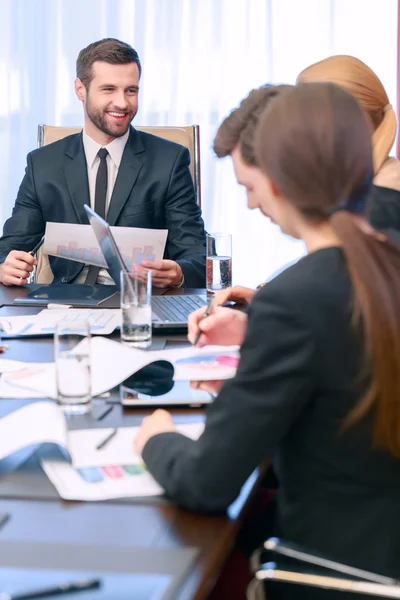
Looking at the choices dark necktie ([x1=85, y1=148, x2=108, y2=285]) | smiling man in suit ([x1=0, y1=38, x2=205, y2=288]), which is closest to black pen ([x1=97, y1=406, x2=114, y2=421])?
smiling man in suit ([x1=0, y1=38, x2=205, y2=288])

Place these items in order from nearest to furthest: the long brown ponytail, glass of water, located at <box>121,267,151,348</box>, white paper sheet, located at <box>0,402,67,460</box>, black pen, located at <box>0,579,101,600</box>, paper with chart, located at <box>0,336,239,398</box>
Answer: black pen, located at <box>0,579,101,600</box>
the long brown ponytail
white paper sheet, located at <box>0,402,67,460</box>
paper with chart, located at <box>0,336,239,398</box>
glass of water, located at <box>121,267,151,348</box>

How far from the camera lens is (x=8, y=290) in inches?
90.0

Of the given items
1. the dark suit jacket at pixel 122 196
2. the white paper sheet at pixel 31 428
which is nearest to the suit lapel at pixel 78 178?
the dark suit jacket at pixel 122 196

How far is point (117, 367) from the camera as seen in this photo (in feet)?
4.73

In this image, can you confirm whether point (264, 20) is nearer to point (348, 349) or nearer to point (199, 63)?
point (199, 63)

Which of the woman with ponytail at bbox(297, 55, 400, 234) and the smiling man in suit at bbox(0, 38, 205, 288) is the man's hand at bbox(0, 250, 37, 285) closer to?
the smiling man in suit at bbox(0, 38, 205, 288)

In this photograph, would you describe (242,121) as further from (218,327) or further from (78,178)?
(78,178)

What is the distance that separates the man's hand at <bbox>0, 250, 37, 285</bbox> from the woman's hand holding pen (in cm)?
89

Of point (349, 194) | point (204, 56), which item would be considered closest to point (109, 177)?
point (204, 56)

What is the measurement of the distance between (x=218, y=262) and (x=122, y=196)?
0.68 m

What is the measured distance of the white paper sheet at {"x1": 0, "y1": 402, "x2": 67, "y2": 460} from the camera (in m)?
1.02

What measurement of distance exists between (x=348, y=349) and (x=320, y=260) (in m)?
0.11

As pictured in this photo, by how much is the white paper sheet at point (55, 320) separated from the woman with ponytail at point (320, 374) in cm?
80

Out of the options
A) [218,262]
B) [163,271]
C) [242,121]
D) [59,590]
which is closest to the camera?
[59,590]
